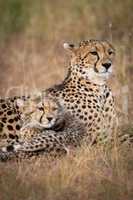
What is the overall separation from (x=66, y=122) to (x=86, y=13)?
6.98 metres

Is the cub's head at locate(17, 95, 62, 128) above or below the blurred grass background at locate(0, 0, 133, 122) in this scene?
below

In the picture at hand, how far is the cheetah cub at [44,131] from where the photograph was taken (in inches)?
381

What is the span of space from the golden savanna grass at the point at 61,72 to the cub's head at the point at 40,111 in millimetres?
596

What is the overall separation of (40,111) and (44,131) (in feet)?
0.64

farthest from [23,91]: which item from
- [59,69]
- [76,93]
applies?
[76,93]

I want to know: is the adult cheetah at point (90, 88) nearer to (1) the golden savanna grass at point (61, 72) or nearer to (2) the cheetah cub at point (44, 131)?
(2) the cheetah cub at point (44, 131)

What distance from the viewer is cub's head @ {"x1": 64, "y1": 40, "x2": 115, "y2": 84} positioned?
1042cm

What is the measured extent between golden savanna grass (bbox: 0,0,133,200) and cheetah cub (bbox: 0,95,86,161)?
266 mm

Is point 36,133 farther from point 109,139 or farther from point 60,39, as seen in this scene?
point 60,39

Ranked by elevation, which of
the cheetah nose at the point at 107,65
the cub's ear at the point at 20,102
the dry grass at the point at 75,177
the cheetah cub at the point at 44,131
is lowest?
the dry grass at the point at 75,177

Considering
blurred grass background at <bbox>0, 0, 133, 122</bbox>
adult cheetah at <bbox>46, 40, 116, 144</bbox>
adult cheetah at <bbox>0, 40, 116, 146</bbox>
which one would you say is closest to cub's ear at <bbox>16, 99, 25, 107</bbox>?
adult cheetah at <bbox>0, 40, 116, 146</bbox>

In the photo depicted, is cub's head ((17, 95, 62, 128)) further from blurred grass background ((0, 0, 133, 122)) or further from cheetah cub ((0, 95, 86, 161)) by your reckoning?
blurred grass background ((0, 0, 133, 122))

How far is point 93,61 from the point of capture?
34.4ft

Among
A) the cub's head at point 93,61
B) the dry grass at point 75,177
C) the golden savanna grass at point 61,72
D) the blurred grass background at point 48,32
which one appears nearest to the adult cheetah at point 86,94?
the cub's head at point 93,61
